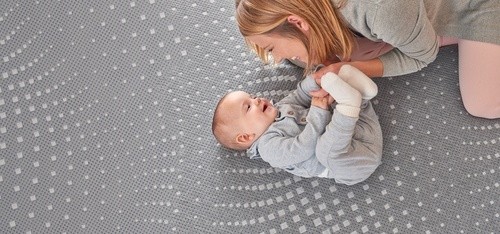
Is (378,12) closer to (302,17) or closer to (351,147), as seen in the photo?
(302,17)

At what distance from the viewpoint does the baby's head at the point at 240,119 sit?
1250 mm

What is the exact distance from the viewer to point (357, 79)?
118cm

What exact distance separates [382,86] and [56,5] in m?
0.79

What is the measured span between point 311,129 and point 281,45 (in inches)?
7.7

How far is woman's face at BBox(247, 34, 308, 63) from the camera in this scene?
3.55 feet

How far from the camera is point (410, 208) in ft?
4.22

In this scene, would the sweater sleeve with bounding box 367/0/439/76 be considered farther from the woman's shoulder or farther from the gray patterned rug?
the gray patterned rug

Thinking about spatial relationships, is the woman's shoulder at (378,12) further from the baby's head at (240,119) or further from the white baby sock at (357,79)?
the baby's head at (240,119)

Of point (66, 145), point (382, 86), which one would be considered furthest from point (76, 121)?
point (382, 86)

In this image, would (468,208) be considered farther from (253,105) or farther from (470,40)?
(253,105)

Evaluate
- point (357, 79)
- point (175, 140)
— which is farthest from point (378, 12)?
point (175, 140)

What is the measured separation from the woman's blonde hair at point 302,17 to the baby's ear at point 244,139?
0.76 feet

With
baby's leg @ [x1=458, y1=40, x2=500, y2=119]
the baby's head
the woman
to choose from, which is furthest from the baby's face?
baby's leg @ [x1=458, y1=40, x2=500, y2=119]

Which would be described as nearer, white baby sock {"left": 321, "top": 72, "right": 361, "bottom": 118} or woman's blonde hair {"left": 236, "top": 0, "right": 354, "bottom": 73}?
woman's blonde hair {"left": 236, "top": 0, "right": 354, "bottom": 73}
